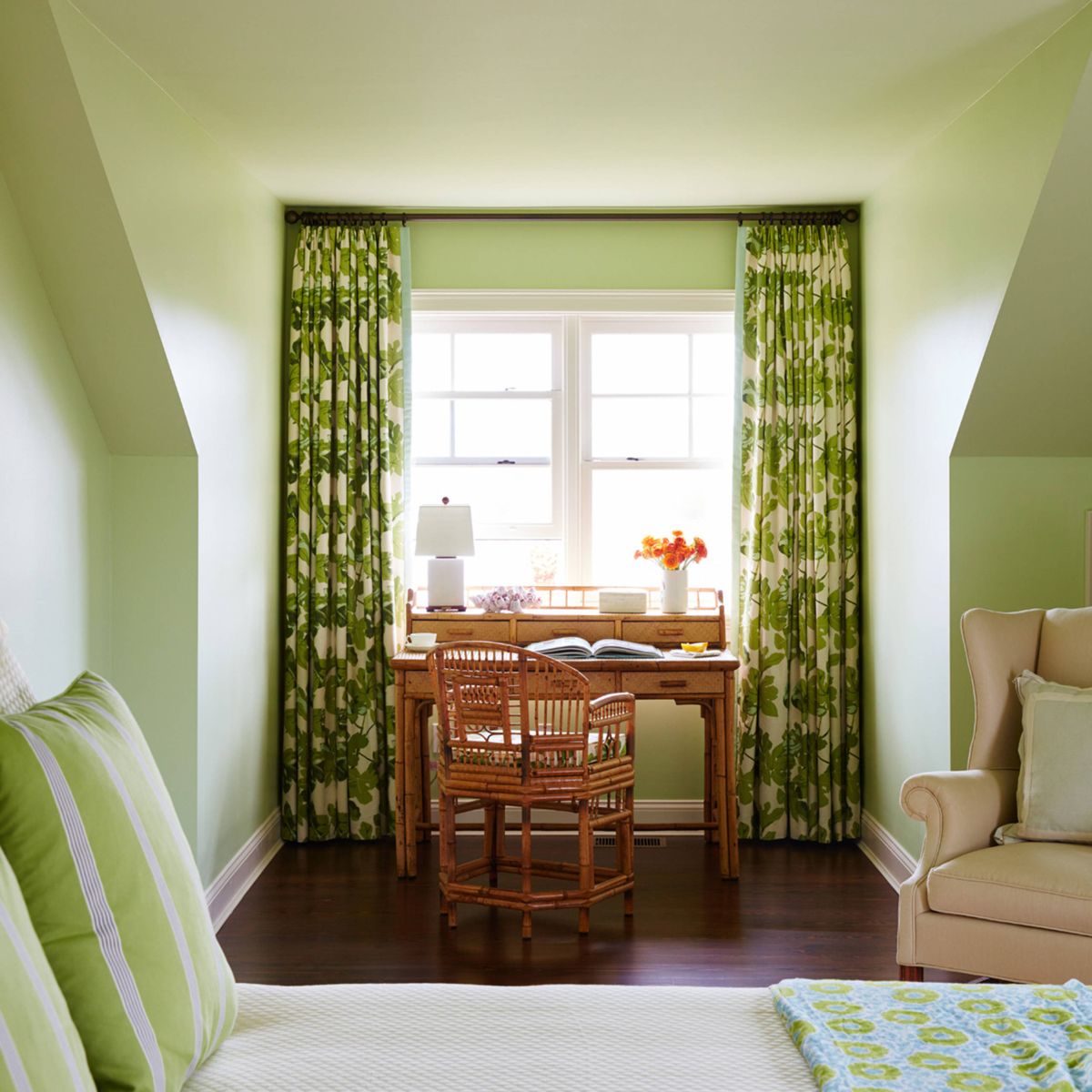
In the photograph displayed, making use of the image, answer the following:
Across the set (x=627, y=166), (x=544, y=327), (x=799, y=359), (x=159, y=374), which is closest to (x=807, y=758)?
(x=799, y=359)

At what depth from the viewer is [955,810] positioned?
2.87m

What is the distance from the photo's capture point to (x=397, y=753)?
4.08m

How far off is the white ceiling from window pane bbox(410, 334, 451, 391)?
737 millimetres

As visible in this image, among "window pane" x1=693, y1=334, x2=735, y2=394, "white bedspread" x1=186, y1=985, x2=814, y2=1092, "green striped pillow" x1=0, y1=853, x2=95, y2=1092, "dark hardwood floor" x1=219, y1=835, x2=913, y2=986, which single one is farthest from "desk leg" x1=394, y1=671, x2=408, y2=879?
"green striped pillow" x1=0, y1=853, x2=95, y2=1092

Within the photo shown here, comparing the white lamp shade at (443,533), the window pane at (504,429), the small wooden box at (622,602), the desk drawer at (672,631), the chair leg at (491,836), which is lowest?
the chair leg at (491,836)

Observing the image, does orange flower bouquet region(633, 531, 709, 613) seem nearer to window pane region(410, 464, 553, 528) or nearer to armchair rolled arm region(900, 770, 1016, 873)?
window pane region(410, 464, 553, 528)

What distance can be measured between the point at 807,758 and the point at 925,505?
1.32 m

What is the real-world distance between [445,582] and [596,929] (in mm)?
1611

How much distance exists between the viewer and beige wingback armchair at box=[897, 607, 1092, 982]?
2.60m

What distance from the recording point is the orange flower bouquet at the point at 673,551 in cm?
457

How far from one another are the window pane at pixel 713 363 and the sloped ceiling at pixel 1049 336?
146 centimetres

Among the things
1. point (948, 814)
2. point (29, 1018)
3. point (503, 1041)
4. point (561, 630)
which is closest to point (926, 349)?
point (948, 814)

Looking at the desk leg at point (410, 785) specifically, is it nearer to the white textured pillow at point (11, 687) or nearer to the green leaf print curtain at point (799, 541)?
the green leaf print curtain at point (799, 541)

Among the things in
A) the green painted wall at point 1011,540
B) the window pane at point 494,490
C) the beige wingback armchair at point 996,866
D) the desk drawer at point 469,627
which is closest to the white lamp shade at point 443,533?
the desk drawer at point 469,627
